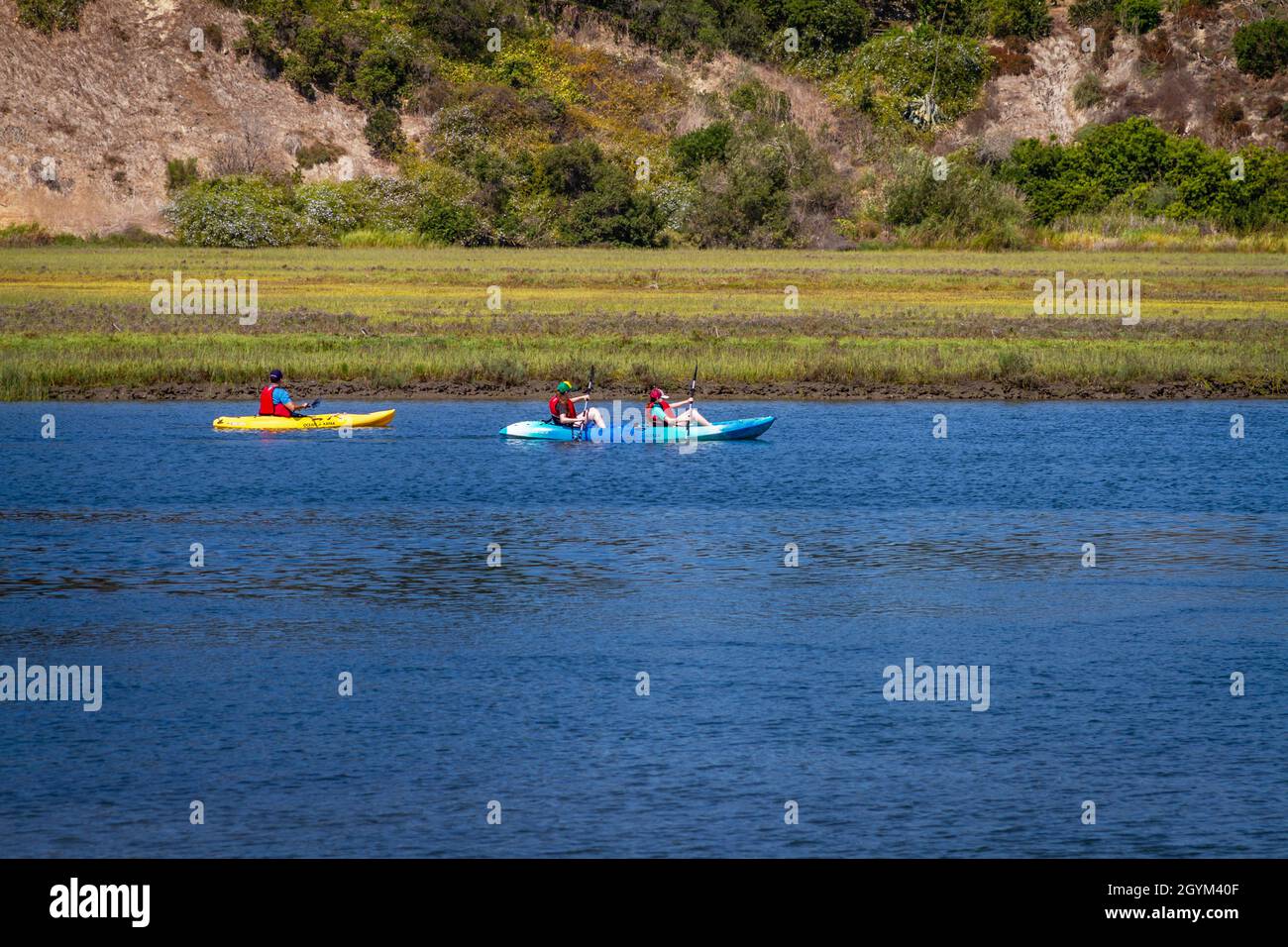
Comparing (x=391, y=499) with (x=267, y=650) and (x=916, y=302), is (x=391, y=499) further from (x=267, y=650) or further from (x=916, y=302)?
(x=916, y=302)

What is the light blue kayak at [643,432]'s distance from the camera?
1457 inches

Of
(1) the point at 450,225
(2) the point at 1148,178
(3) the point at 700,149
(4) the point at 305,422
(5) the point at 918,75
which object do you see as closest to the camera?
(4) the point at 305,422

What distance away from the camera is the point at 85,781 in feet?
48.6

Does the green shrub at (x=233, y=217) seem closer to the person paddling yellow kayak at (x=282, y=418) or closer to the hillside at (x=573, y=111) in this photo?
the hillside at (x=573, y=111)

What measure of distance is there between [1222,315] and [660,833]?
54115mm

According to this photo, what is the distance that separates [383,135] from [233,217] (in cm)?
1748

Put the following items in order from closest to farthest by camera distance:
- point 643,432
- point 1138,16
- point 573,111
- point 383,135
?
point 643,432
point 383,135
point 573,111
point 1138,16

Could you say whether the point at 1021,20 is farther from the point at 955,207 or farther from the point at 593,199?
the point at 593,199

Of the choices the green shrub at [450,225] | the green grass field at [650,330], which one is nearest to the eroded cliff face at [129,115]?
the green shrub at [450,225]

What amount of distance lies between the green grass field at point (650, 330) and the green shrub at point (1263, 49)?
4597 centimetres

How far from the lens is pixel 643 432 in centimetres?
3750

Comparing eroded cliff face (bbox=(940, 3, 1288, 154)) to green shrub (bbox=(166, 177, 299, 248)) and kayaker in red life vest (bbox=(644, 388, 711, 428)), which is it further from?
kayaker in red life vest (bbox=(644, 388, 711, 428))

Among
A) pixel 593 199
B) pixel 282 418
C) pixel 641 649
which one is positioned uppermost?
pixel 593 199

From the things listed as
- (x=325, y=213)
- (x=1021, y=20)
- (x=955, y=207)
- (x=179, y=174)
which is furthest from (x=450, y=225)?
(x=1021, y=20)
